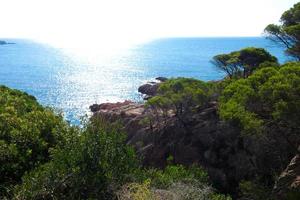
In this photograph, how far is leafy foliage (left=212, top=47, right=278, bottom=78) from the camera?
51188 mm

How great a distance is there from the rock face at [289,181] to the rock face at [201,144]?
13487 millimetres

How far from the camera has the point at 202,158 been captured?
3934 cm

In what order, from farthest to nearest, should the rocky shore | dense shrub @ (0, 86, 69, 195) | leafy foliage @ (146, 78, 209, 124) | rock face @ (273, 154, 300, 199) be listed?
leafy foliage @ (146, 78, 209, 124) → the rocky shore → dense shrub @ (0, 86, 69, 195) → rock face @ (273, 154, 300, 199)

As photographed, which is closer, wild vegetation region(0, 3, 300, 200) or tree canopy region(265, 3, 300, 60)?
wild vegetation region(0, 3, 300, 200)

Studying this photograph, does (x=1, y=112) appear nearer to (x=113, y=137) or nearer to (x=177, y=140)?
(x=113, y=137)

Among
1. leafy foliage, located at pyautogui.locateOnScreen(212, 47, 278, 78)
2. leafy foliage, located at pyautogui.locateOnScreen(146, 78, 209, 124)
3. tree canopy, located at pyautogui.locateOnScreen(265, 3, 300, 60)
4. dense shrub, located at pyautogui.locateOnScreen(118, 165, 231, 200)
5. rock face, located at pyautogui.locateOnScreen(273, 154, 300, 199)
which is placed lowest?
leafy foliage, located at pyautogui.locateOnScreen(146, 78, 209, 124)

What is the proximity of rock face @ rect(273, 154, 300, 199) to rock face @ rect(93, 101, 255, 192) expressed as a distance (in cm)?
1349

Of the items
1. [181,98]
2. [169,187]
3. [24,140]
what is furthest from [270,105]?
[181,98]

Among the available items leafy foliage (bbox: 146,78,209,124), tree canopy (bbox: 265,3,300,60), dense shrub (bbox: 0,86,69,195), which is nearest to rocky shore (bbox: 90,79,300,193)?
leafy foliage (bbox: 146,78,209,124)

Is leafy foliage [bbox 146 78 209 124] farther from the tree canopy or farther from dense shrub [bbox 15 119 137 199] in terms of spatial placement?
dense shrub [bbox 15 119 137 199]

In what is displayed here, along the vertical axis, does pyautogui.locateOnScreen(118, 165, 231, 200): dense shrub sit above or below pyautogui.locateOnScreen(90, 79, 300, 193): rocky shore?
above

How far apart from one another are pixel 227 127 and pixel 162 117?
1055 cm

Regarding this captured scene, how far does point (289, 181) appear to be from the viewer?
1908cm

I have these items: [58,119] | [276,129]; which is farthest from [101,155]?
[276,129]
